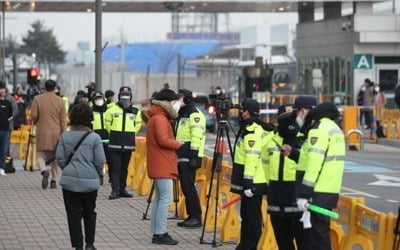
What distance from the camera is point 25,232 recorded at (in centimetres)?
1370

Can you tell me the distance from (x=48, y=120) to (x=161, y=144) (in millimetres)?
6018

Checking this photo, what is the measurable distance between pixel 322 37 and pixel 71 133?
4106 cm

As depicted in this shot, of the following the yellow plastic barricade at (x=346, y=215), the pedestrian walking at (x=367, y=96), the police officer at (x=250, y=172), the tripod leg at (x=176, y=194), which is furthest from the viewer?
the pedestrian walking at (x=367, y=96)

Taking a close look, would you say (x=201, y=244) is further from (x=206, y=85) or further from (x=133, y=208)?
(x=206, y=85)

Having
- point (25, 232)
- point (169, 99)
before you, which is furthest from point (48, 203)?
point (169, 99)

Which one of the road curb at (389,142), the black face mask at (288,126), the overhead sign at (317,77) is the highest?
the overhead sign at (317,77)

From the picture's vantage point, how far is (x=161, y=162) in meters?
12.8

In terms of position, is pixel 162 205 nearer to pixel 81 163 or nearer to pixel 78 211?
pixel 78 211

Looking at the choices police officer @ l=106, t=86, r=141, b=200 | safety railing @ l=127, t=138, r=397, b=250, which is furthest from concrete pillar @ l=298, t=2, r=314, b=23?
safety railing @ l=127, t=138, r=397, b=250

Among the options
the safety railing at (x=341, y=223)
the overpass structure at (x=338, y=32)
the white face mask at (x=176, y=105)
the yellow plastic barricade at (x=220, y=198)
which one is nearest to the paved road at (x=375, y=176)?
the safety railing at (x=341, y=223)

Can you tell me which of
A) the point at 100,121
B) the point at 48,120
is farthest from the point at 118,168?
the point at 48,120

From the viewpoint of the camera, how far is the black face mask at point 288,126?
9.86m

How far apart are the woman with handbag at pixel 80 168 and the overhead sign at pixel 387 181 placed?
10.6 m

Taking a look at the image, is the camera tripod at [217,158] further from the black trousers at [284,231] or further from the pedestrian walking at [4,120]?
the pedestrian walking at [4,120]
